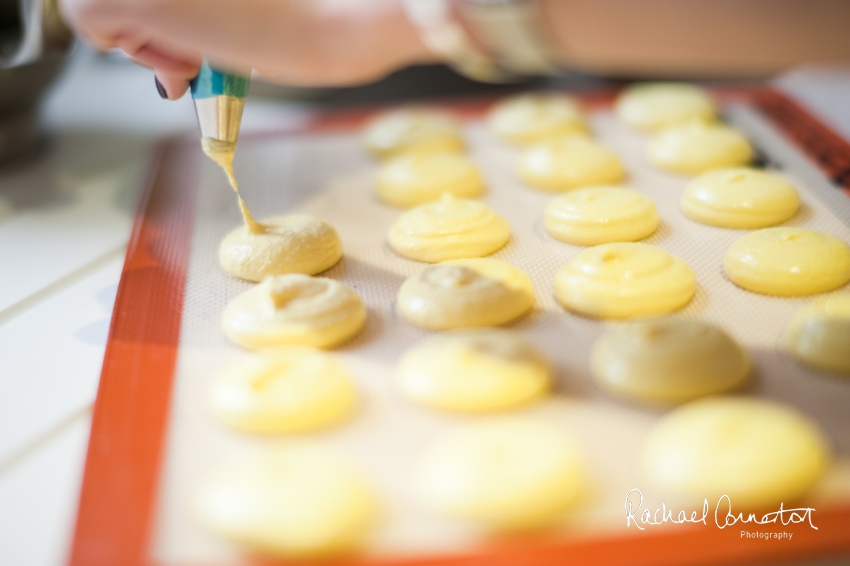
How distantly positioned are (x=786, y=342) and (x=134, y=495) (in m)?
0.88

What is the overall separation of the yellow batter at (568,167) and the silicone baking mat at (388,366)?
4 centimetres

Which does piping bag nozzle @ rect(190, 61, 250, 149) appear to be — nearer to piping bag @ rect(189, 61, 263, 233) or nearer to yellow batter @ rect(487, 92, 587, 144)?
piping bag @ rect(189, 61, 263, 233)

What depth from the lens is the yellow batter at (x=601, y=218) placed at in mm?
1354

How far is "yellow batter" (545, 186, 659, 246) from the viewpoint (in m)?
1.35

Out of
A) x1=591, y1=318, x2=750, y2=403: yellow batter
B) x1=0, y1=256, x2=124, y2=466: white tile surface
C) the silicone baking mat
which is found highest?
x1=591, y1=318, x2=750, y2=403: yellow batter

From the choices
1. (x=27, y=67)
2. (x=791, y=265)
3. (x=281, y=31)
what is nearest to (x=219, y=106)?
(x=281, y=31)

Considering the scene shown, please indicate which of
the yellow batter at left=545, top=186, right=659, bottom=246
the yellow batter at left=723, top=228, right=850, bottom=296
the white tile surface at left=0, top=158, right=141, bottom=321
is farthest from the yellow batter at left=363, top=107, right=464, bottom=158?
the yellow batter at left=723, top=228, right=850, bottom=296

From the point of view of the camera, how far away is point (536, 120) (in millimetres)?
1870

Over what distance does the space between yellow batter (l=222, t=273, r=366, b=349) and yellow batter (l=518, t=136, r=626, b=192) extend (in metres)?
0.63

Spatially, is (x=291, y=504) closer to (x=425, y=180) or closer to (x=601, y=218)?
(x=601, y=218)

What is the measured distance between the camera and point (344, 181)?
5.61 ft

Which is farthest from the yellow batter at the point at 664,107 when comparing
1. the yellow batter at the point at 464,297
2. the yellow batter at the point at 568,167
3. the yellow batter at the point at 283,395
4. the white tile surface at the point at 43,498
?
the white tile surface at the point at 43,498

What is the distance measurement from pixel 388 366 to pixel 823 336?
59 cm

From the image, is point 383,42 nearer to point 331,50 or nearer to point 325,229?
point 331,50
